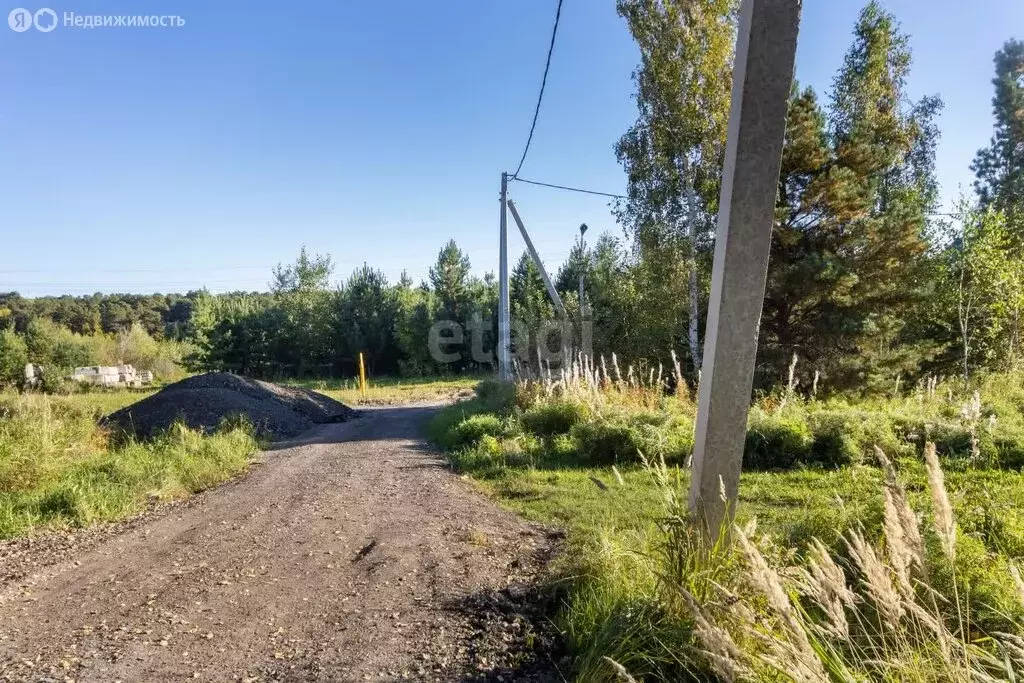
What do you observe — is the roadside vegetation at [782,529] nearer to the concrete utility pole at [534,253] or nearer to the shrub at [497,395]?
the shrub at [497,395]

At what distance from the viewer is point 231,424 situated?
10.3 meters

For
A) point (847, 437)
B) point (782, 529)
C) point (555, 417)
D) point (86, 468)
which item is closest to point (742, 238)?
point (782, 529)

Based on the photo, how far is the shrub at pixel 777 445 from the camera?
6.57 meters

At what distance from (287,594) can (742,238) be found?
304cm

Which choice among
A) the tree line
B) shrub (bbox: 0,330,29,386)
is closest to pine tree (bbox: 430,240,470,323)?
the tree line

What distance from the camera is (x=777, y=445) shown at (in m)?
6.69

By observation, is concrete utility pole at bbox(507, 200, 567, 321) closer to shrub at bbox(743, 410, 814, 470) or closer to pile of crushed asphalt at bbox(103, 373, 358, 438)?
pile of crushed asphalt at bbox(103, 373, 358, 438)

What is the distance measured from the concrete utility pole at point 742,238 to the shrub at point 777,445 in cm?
450

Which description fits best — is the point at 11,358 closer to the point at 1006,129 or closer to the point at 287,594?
the point at 287,594

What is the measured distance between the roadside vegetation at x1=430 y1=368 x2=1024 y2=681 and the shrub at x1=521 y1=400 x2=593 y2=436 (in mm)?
26

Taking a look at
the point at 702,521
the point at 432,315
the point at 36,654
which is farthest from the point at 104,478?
the point at 432,315

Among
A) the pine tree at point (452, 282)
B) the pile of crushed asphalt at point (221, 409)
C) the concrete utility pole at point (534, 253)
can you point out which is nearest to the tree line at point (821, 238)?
the concrete utility pole at point (534, 253)

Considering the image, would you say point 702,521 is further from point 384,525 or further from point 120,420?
point 120,420

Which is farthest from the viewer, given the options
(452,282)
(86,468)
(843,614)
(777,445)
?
(452,282)
